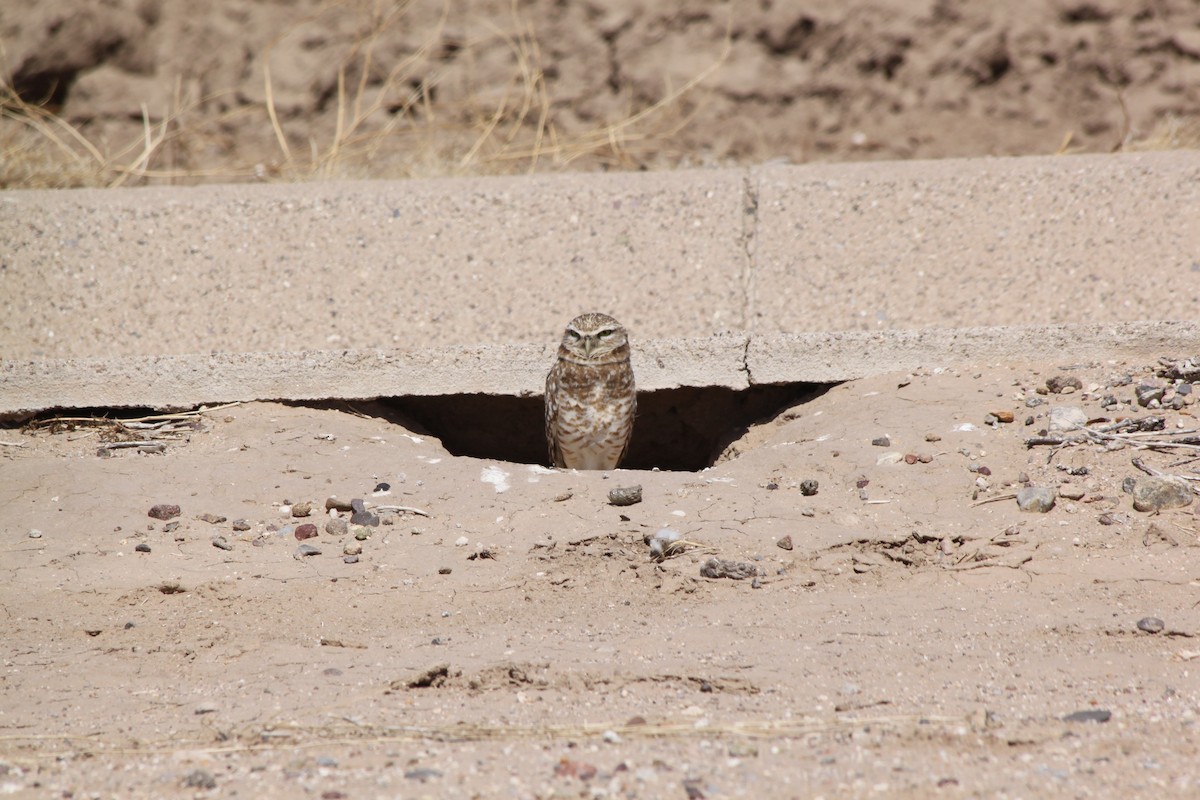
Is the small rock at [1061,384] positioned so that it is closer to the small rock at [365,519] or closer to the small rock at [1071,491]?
the small rock at [1071,491]

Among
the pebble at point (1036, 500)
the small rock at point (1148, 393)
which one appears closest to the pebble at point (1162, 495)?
the pebble at point (1036, 500)

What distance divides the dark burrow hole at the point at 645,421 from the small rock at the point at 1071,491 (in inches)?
63.4

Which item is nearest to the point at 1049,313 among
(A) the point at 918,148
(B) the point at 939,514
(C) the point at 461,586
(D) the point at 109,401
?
(B) the point at 939,514

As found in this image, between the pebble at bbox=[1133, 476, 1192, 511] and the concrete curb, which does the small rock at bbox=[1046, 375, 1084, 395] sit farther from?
the pebble at bbox=[1133, 476, 1192, 511]

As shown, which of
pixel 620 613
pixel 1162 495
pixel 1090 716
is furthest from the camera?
pixel 1162 495

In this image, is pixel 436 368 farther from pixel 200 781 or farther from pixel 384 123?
pixel 200 781

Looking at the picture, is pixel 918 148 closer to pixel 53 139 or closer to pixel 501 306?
Result: pixel 501 306

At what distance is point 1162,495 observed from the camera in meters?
3.76

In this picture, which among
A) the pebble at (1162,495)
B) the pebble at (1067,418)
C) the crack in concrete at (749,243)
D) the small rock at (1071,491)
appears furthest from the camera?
the crack in concrete at (749,243)

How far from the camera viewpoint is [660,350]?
529cm

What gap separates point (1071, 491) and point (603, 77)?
3977mm

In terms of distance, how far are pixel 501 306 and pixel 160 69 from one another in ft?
9.56

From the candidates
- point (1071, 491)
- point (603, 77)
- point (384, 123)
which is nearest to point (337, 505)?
point (1071, 491)

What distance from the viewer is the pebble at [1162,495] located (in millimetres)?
3746
